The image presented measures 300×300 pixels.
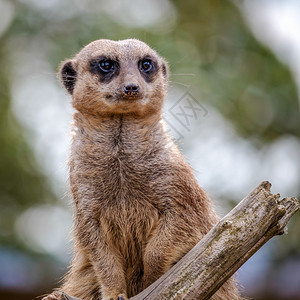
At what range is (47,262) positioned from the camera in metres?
10.5

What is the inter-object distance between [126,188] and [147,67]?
1202 millimetres

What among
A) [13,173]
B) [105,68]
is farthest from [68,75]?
[13,173]

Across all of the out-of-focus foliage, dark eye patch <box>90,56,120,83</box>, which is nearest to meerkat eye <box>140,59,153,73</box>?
dark eye patch <box>90,56,120,83</box>

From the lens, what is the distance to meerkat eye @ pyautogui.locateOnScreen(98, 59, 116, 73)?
510cm

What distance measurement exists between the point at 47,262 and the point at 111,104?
6.33 metres

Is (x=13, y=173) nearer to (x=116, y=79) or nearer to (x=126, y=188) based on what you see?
(x=116, y=79)

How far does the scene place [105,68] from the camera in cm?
511

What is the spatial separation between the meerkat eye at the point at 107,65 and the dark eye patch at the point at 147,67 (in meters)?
0.26

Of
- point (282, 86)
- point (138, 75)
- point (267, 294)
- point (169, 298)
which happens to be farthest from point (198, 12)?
point (169, 298)

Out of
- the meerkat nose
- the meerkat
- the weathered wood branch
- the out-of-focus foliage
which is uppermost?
the out-of-focus foliage

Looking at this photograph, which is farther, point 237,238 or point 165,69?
point 165,69

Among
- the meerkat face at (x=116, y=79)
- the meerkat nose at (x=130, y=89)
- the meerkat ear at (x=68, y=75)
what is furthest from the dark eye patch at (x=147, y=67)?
the meerkat ear at (x=68, y=75)

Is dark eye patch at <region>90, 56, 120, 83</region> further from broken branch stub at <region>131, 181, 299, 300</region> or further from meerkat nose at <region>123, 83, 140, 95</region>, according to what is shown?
broken branch stub at <region>131, 181, 299, 300</region>

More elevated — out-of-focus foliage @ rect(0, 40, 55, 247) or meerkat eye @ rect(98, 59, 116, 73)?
out-of-focus foliage @ rect(0, 40, 55, 247)
